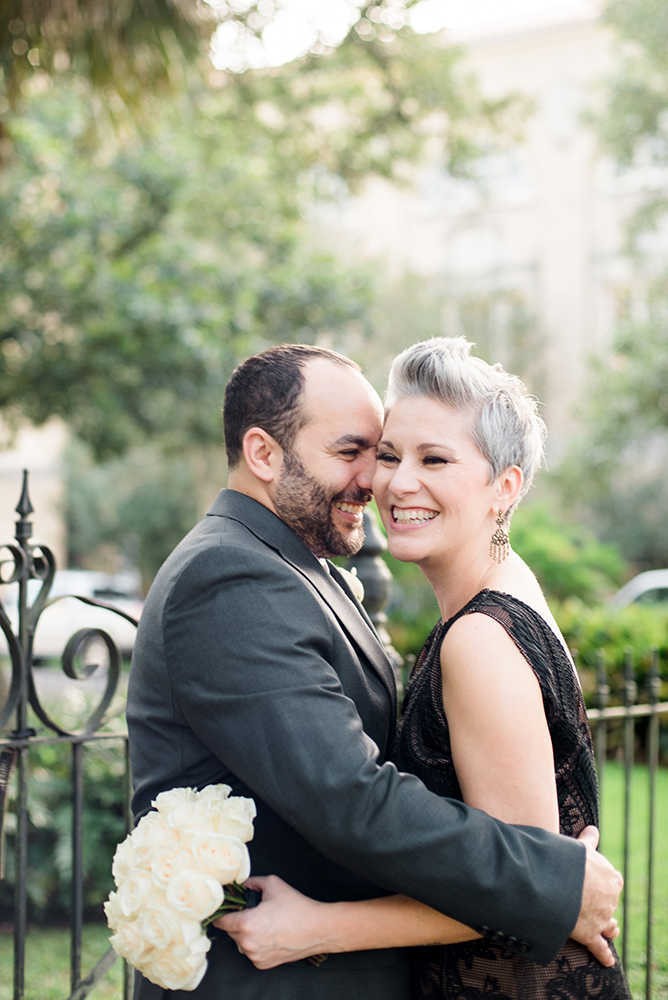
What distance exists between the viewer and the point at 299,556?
2258 mm

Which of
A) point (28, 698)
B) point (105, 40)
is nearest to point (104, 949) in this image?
point (28, 698)

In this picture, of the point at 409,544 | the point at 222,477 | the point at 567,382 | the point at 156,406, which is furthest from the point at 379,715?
the point at 567,382

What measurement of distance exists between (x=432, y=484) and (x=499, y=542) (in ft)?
0.69

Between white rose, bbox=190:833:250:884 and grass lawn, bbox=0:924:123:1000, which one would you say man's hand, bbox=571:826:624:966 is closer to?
white rose, bbox=190:833:250:884

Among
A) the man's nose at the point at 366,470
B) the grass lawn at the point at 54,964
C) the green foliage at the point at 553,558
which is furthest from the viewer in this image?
the green foliage at the point at 553,558

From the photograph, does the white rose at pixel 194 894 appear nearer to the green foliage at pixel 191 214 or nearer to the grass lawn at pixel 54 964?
the grass lawn at pixel 54 964

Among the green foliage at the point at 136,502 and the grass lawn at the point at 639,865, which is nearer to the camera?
the grass lawn at the point at 639,865

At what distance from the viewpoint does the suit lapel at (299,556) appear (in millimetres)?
2209

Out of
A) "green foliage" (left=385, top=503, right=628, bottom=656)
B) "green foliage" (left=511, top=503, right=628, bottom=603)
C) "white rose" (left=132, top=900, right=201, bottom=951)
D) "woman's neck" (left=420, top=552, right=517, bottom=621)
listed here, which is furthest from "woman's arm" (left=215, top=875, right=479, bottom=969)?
"green foliage" (left=511, top=503, right=628, bottom=603)

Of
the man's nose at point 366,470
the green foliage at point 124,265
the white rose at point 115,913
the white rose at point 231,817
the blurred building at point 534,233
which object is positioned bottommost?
the white rose at point 115,913

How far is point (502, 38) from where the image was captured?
40062 mm

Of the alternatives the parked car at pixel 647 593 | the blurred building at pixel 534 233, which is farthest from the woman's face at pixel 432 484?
the blurred building at pixel 534 233

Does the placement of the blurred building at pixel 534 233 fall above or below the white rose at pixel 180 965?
above

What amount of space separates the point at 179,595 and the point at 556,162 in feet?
129
